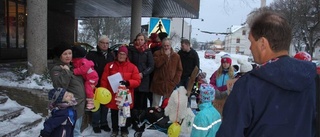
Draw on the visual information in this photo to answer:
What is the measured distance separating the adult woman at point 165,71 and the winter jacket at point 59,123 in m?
2.34

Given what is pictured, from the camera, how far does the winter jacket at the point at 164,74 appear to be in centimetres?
539

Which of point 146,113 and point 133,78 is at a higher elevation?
point 133,78

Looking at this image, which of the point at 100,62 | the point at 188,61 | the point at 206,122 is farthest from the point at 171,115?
the point at 188,61

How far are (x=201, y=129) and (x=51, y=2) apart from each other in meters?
15.2

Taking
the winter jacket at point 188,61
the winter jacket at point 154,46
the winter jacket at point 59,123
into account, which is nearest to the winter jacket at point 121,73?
the winter jacket at point 154,46

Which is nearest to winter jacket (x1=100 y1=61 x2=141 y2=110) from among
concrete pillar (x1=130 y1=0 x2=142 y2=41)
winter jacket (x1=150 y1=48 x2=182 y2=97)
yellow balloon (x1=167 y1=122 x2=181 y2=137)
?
winter jacket (x1=150 y1=48 x2=182 y2=97)

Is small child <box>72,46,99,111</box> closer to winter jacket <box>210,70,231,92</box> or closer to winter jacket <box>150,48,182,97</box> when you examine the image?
winter jacket <box>150,48,182,97</box>

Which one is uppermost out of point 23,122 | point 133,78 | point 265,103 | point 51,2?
point 51,2

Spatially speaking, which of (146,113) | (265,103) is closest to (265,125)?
(265,103)

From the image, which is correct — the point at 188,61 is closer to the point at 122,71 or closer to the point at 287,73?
the point at 122,71

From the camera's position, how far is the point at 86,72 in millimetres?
3908

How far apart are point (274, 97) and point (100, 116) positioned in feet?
14.4

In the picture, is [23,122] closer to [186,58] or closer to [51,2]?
[186,58]

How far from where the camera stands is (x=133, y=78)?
4.79 meters
